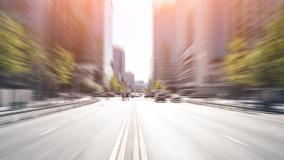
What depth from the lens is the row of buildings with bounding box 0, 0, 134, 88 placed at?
52125 millimetres

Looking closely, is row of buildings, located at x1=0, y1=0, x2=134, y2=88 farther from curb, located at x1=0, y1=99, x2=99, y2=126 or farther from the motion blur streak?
curb, located at x1=0, y1=99, x2=99, y2=126

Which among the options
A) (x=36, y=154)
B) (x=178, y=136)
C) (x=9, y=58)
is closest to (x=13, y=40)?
(x=9, y=58)

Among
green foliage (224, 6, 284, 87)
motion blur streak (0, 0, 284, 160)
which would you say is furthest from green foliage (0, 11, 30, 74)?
green foliage (224, 6, 284, 87)

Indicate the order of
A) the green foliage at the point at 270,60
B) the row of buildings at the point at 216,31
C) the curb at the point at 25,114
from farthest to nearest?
1. the row of buildings at the point at 216,31
2. the green foliage at the point at 270,60
3. the curb at the point at 25,114

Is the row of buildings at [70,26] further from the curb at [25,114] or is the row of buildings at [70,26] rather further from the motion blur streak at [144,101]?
the curb at [25,114]

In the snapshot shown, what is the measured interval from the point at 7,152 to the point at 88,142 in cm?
260

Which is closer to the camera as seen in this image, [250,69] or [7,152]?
[7,152]

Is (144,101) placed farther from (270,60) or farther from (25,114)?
(25,114)

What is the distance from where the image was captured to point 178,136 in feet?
43.0

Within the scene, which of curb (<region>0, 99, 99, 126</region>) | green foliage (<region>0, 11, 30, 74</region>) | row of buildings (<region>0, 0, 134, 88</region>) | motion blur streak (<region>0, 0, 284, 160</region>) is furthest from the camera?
row of buildings (<region>0, 0, 134, 88</region>)

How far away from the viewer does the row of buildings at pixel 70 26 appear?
52.1m

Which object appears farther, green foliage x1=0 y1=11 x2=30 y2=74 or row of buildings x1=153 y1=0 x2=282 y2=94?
row of buildings x1=153 y1=0 x2=282 y2=94

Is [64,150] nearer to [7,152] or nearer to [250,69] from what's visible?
[7,152]

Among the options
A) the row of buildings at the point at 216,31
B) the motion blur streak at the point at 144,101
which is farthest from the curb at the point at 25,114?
the row of buildings at the point at 216,31
